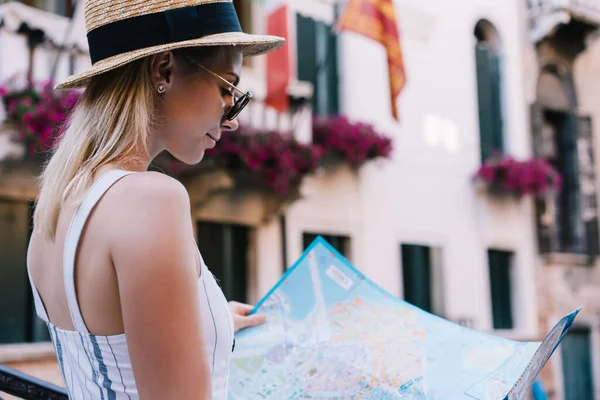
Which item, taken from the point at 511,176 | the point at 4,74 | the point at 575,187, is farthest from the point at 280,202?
the point at 575,187

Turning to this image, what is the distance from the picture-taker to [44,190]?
3.57 ft

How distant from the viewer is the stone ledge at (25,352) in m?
5.83

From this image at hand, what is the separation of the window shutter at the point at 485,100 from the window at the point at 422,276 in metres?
1.83

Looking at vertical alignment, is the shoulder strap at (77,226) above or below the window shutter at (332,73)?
below

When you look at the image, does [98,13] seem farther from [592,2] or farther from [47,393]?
[592,2]

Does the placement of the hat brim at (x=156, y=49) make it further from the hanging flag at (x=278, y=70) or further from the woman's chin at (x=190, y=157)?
the hanging flag at (x=278, y=70)

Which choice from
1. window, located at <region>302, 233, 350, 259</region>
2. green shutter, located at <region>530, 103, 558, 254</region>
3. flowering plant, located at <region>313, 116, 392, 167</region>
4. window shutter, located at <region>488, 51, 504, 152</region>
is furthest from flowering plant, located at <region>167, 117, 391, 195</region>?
green shutter, located at <region>530, 103, 558, 254</region>

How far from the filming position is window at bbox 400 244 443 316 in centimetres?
936

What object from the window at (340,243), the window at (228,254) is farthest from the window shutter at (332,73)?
the window at (228,254)

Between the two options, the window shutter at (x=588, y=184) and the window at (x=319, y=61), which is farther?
the window shutter at (x=588, y=184)

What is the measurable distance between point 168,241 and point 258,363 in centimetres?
67

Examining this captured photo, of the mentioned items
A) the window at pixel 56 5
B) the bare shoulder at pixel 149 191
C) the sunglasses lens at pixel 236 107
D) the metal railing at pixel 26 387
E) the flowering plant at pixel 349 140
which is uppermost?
the window at pixel 56 5

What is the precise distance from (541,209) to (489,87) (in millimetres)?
1993

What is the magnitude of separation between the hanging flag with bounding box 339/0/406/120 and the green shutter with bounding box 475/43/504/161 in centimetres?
347
